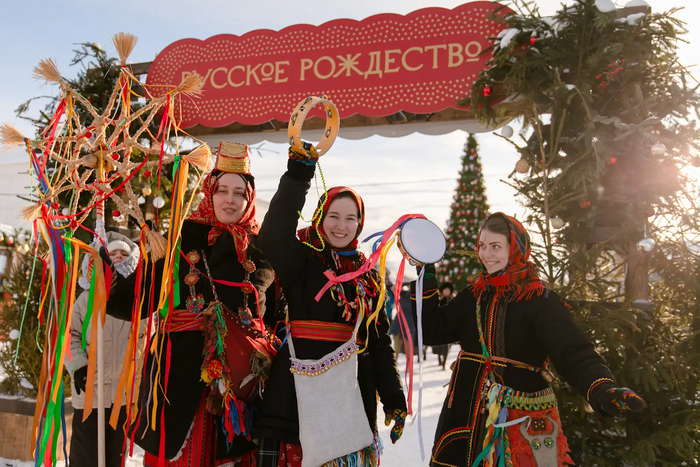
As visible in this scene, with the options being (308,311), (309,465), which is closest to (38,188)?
(308,311)

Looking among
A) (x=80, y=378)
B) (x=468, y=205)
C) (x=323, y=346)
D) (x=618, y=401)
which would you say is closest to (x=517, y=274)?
(x=618, y=401)

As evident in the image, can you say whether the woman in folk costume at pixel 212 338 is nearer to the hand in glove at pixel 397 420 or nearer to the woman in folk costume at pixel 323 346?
the woman in folk costume at pixel 323 346

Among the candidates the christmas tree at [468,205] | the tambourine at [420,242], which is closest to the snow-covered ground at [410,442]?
the tambourine at [420,242]

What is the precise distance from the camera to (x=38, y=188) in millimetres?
2414

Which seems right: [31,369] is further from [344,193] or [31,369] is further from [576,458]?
[576,458]

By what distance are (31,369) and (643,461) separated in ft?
14.7

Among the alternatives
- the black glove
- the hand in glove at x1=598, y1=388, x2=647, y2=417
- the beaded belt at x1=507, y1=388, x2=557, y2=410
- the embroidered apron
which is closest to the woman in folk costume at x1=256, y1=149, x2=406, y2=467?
the embroidered apron

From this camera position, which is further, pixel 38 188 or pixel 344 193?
pixel 38 188

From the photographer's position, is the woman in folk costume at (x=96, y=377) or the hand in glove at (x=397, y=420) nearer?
the hand in glove at (x=397, y=420)

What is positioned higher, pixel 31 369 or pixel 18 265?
pixel 18 265

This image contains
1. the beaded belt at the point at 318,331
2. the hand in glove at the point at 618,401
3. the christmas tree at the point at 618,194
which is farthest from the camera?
the christmas tree at the point at 618,194

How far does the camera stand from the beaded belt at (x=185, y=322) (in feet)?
6.98

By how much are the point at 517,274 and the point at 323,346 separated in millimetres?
934

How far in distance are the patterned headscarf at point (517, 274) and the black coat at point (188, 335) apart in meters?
1.02
